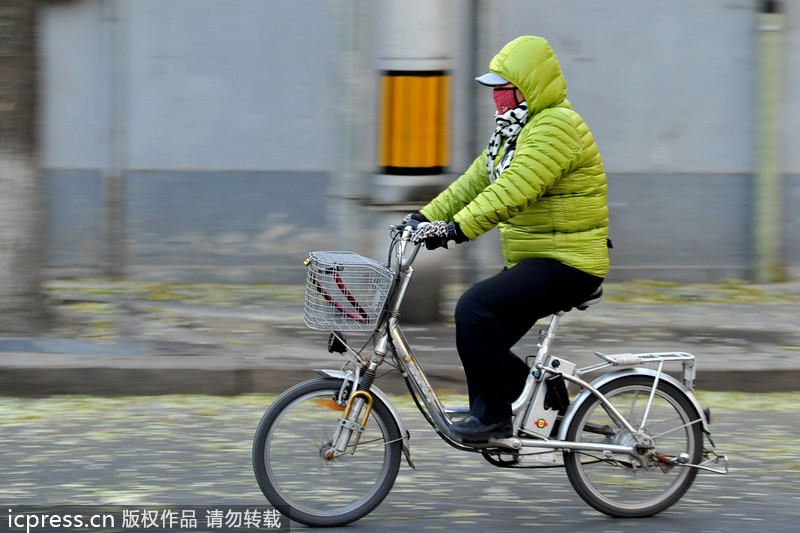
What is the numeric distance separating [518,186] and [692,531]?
1.54 m

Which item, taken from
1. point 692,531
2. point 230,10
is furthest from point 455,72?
point 692,531

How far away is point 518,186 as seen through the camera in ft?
13.4

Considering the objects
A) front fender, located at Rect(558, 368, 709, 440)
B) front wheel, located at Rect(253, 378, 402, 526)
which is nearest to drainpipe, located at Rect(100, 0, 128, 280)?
front wheel, located at Rect(253, 378, 402, 526)

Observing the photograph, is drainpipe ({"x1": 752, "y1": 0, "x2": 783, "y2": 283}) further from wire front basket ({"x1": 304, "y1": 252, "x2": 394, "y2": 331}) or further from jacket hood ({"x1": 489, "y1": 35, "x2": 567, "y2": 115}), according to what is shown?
wire front basket ({"x1": 304, "y1": 252, "x2": 394, "y2": 331})

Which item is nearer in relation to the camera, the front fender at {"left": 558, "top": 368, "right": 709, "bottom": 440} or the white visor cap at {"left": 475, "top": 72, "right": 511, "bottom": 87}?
the white visor cap at {"left": 475, "top": 72, "right": 511, "bottom": 87}

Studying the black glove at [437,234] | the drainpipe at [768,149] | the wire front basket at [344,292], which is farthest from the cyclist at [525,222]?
the drainpipe at [768,149]

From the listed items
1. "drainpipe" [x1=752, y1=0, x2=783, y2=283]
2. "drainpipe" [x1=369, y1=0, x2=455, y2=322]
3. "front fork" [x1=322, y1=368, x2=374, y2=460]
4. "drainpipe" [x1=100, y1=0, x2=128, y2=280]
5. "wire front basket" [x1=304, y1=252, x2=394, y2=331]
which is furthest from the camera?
"drainpipe" [x1=752, y1=0, x2=783, y2=283]

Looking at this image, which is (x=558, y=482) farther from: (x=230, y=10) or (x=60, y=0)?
(x=60, y=0)

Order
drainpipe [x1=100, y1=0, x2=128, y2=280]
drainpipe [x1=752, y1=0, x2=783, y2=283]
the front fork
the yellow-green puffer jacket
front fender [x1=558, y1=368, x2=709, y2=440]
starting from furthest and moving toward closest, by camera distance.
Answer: drainpipe [x1=752, y1=0, x2=783, y2=283] → drainpipe [x1=100, y1=0, x2=128, y2=280] → front fender [x1=558, y1=368, x2=709, y2=440] → the front fork → the yellow-green puffer jacket

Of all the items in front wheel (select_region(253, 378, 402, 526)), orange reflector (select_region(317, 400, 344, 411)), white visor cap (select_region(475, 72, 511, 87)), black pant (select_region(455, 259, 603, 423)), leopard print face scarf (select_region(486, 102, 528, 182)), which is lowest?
front wheel (select_region(253, 378, 402, 526))

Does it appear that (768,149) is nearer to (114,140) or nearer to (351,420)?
(114,140)

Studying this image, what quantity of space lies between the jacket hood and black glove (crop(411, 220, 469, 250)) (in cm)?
59

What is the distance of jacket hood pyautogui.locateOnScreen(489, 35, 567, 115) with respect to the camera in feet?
13.6

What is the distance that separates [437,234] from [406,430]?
0.82 meters
